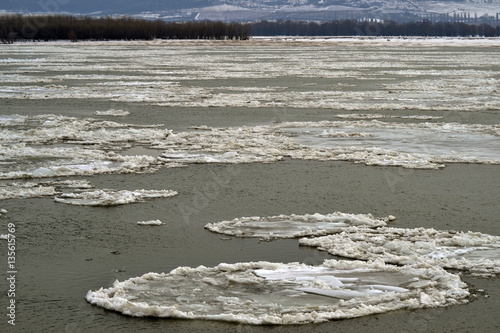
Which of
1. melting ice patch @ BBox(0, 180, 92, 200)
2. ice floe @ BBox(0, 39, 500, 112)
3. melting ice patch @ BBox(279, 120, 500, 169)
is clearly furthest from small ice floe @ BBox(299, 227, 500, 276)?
ice floe @ BBox(0, 39, 500, 112)

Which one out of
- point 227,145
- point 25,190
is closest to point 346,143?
point 227,145

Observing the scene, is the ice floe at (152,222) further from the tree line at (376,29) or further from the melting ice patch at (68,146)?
the tree line at (376,29)

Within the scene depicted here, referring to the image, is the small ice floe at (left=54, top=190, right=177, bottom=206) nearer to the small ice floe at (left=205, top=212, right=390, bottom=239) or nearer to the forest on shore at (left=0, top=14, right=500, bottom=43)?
the small ice floe at (left=205, top=212, right=390, bottom=239)

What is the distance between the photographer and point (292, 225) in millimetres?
8242

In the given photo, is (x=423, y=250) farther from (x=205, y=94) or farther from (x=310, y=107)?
(x=205, y=94)

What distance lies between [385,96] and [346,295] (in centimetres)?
1678

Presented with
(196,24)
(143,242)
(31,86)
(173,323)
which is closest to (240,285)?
(173,323)

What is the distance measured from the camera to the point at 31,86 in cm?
2589

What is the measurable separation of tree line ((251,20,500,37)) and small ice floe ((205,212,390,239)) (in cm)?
15397

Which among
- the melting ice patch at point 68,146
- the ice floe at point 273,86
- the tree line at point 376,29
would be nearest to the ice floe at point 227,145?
the melting ice patch at point 68,146

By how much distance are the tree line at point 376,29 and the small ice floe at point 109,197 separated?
153 meters

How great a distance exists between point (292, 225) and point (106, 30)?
91070 mm

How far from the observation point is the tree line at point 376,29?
16150 cm

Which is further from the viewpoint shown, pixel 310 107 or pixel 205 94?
pixel 205 94
